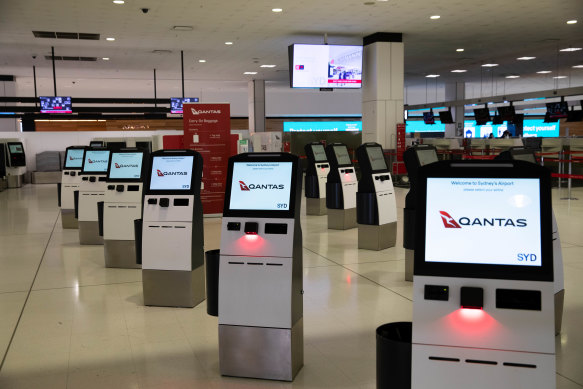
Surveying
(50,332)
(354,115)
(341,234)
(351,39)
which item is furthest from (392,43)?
(354,115)

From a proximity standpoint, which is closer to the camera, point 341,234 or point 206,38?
point 341,234

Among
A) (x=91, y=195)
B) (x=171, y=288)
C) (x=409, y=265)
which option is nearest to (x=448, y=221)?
(x=171, y=288)

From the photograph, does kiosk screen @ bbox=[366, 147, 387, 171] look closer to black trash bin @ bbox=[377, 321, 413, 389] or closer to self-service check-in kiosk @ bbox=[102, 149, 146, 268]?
self-service check-in kiosk @ bbox=[102, 149, 146, 268]

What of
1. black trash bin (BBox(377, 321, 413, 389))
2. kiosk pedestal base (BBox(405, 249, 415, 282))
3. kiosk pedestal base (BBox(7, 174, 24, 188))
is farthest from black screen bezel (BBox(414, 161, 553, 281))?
kiosk pedestal base (BBox(7, 174, 24, 188))

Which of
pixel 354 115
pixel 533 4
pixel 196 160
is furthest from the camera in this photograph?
pixel 354 115

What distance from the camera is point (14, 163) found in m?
19.2

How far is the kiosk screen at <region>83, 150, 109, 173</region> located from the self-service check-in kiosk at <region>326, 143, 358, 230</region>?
3.49m

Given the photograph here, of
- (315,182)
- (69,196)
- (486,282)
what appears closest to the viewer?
(486,282)

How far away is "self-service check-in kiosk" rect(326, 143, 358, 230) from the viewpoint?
30.4 ft

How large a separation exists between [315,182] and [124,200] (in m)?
5.11

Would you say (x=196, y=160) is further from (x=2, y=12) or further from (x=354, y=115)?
(x=354, y=115)

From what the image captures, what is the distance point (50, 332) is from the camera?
4520mm

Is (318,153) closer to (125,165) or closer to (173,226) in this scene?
(125,165)

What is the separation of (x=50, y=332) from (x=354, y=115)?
990 inches
